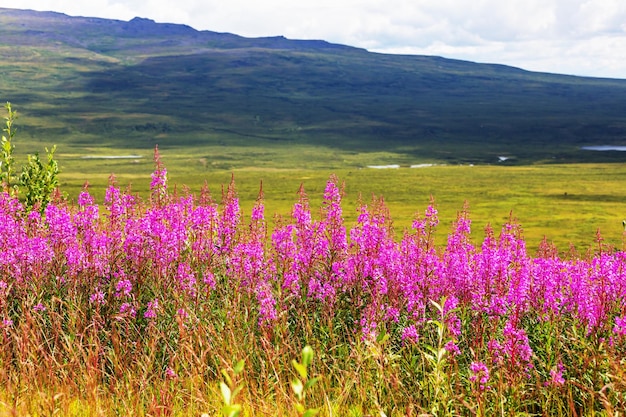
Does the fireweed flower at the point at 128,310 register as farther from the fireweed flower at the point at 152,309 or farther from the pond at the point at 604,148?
the pond at the point at 604,148

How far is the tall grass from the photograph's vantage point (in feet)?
18.3

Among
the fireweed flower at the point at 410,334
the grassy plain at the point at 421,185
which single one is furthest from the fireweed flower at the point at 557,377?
the grassy plain at the point at 421,185

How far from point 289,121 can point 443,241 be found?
13995 cm

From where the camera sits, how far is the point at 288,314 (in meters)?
7.00

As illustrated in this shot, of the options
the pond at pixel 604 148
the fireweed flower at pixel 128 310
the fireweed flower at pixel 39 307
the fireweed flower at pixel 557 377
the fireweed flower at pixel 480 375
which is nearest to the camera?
the fireweed flower at pixel 480 375

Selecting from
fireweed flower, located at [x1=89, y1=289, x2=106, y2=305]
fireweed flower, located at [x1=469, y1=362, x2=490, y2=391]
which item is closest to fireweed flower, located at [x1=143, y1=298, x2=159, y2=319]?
fireweed flower, located at [x1=89, y1=289, x2=106, y2=305]

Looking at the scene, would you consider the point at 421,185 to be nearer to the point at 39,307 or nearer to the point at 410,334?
the point at 39,307

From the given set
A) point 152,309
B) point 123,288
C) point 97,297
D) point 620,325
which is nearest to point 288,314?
point 152,309

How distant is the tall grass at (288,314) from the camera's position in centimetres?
558

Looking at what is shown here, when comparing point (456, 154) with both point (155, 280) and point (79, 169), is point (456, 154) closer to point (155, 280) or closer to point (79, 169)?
point (79, 169)

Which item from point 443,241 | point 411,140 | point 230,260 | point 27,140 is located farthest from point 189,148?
point 230,260

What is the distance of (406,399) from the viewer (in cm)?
561

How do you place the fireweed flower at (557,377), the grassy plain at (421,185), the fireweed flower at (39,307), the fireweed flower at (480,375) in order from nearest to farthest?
→ the fireweed flower at (480,375) < the fireweed flower at (557,377) < the fireweed flower at (39,307) < the grassy plain at (421,185)

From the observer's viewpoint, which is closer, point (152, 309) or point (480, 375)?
point (480, 375)
